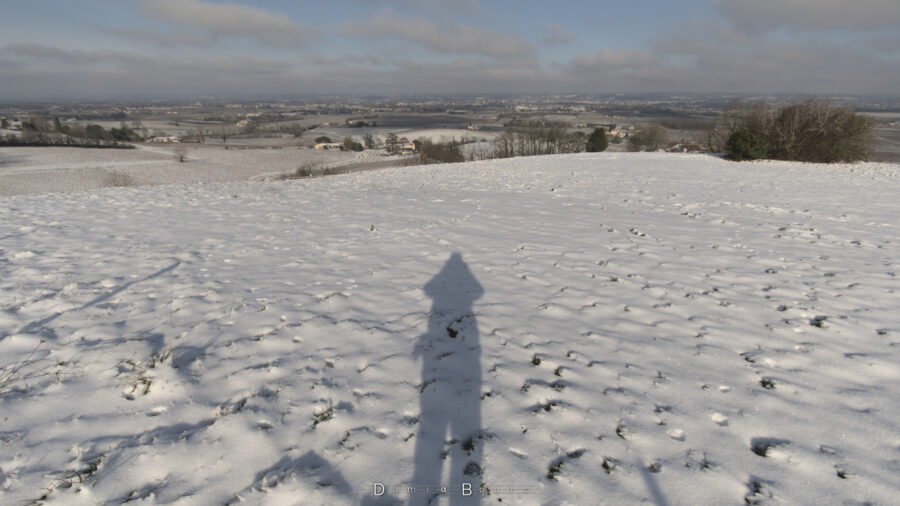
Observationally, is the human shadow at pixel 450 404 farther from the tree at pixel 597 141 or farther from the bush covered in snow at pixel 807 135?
the tree at pixel 597 141

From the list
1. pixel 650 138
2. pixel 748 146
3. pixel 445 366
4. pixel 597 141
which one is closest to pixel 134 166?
pixel 597 141

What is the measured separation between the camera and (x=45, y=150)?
53.3 meters

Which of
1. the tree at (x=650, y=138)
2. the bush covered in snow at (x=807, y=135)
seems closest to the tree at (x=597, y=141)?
the bush covered in snow at (x=807, y=135)

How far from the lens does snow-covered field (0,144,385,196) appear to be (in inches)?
1449

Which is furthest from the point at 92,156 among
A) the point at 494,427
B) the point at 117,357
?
the point at 494,427

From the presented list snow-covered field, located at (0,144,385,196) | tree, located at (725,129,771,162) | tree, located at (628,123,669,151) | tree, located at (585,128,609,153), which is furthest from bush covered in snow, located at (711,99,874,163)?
snow-covered field, located at (0,144,385,196)

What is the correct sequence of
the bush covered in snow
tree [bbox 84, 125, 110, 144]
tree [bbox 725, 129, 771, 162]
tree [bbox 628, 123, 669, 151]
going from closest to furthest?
the bush covered in snow < tree [bbox 725, 129, 771, 162] < tree [bbox 628, 123, 669, 151] < tree [bbox 84, 125, 110, 144]

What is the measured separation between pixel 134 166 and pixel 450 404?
203ft

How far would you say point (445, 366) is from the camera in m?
4.16

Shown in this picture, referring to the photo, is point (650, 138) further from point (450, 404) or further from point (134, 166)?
point (134, 166)

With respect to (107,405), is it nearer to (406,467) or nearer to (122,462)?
(122,462)

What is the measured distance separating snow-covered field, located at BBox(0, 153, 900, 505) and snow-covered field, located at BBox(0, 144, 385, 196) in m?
31.5

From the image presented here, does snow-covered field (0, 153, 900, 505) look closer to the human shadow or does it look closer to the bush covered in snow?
the human shadow

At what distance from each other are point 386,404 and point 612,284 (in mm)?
4193
